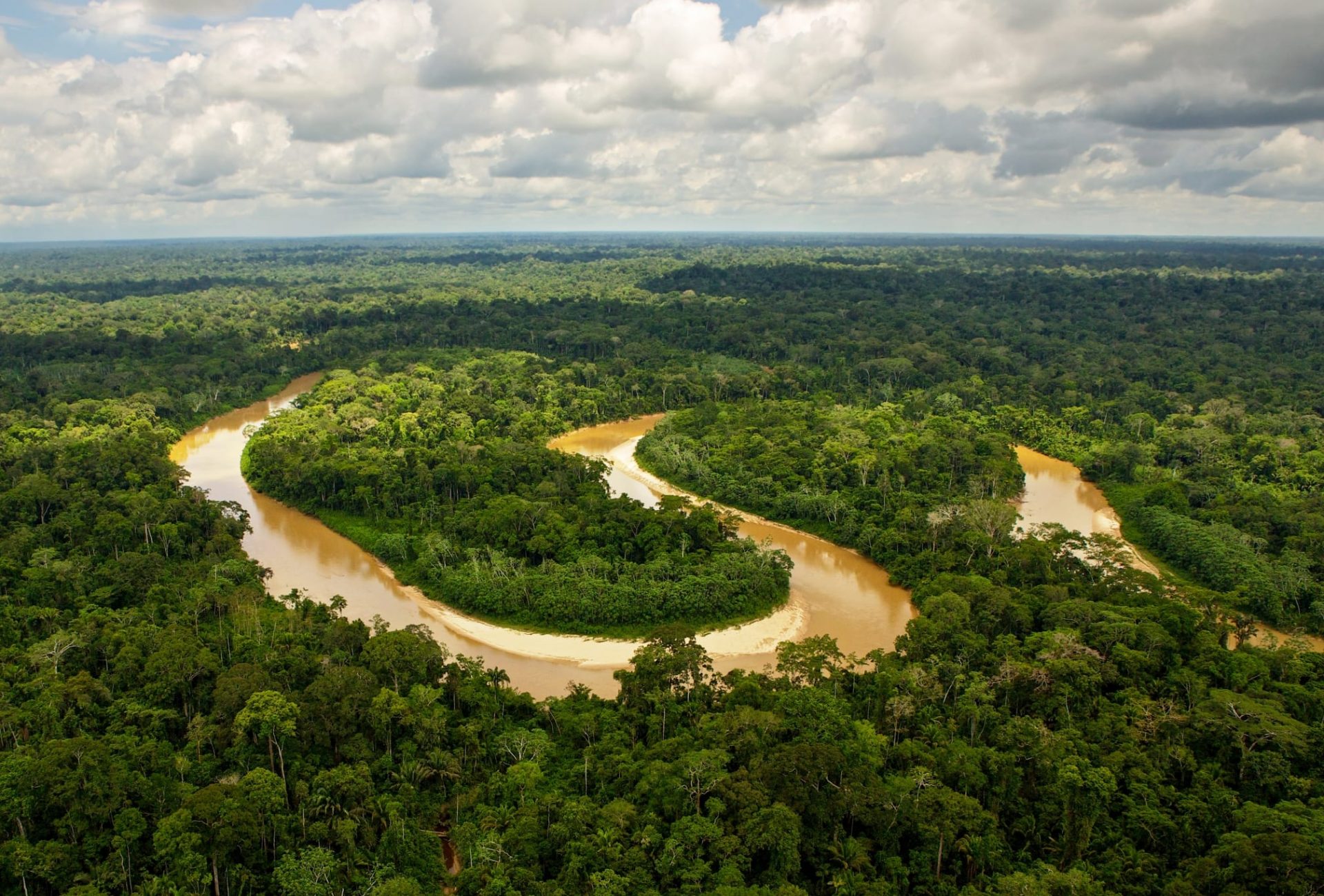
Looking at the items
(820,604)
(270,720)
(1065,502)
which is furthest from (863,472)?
(270,720)

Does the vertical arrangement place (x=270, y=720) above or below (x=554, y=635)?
above

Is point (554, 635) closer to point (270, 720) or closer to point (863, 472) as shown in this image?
point (270, 720)

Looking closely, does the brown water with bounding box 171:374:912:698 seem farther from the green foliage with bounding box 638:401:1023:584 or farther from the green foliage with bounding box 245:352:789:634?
the green foliage with bounding box 638:401:1023:584

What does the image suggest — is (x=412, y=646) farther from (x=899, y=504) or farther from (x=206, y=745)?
(x=899, y=504)

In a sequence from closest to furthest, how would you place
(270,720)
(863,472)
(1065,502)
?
(270,720)
(863,472)
(1065,502)

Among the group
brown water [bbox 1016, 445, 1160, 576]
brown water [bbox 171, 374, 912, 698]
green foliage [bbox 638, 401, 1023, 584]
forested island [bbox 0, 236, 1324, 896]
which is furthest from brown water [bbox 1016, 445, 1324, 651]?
brown water [bbox 171, 374, 912, 698]

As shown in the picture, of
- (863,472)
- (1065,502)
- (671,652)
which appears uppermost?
(863,472)

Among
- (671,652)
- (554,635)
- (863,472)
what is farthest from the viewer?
(863,472)
